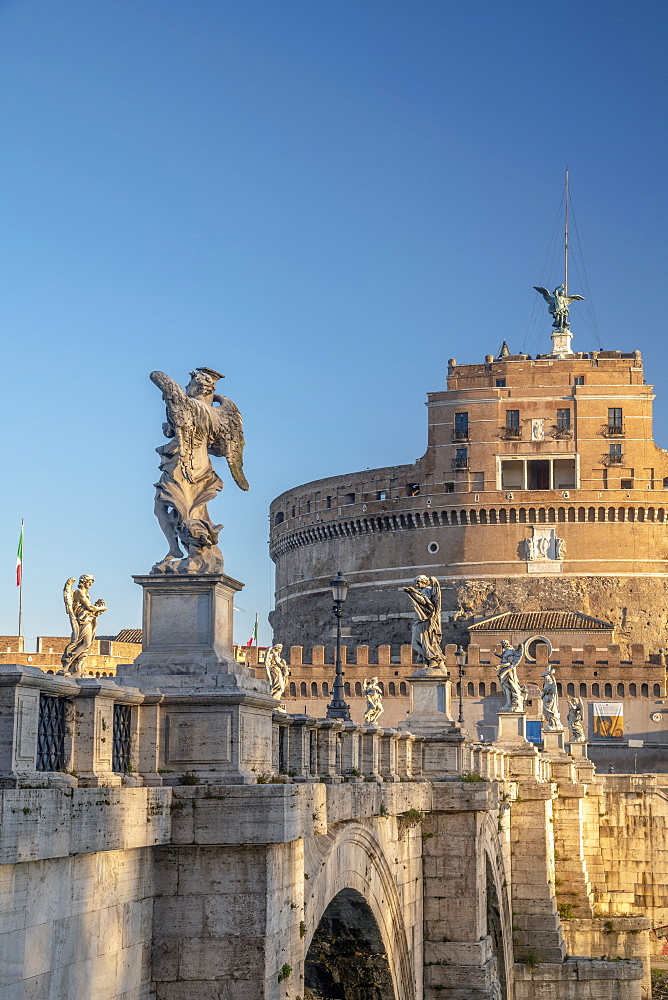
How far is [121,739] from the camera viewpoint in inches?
328

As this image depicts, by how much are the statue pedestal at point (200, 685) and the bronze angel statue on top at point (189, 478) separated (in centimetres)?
21

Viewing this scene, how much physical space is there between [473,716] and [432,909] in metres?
49.0

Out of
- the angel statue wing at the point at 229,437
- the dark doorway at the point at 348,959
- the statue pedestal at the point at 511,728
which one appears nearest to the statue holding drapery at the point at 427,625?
the dark doorway at the point at 348,959

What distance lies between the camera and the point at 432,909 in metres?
17.9

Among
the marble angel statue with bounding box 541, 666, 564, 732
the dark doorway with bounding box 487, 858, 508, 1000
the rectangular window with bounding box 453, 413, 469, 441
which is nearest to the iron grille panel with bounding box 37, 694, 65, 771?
the dark doorway with bounding box 487, 858, 508, 1000

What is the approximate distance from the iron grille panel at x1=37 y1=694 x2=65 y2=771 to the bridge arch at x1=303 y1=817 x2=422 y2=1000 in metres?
3.41

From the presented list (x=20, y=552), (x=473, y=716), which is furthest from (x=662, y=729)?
(x=20, y=552)

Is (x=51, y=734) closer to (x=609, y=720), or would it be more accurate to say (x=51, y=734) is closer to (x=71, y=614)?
(x=71, y=614)

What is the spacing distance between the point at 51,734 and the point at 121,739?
105 cm

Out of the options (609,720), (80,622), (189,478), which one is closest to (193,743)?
(189,478)

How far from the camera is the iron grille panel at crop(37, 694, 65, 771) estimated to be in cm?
718

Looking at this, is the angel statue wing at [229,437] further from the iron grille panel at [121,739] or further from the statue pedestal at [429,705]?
the statue pedestal at [429,705]

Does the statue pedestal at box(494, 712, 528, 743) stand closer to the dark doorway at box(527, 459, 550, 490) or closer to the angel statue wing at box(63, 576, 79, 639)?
the angel statue wing at box(63, 576, 79, 639)

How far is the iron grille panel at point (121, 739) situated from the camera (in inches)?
324
